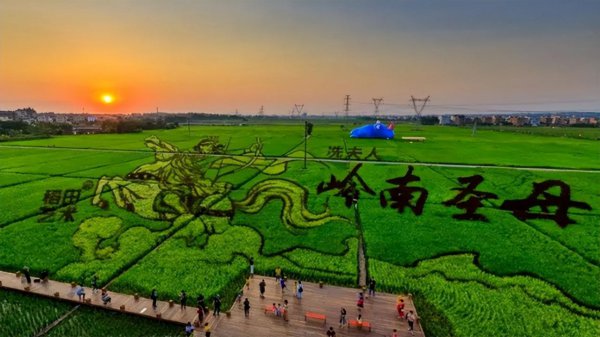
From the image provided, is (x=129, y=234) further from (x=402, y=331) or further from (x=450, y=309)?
(x=450, y=309)

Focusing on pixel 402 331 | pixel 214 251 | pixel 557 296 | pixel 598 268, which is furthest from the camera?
pixel 214 251

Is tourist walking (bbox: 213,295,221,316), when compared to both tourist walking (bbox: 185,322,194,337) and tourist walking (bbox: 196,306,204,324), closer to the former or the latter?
tourist walking (bbox: 196,306,204,324)

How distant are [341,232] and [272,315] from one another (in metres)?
14.7

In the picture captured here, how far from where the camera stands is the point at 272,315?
2330 cm

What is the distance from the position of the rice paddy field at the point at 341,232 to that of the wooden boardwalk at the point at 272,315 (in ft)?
4.77

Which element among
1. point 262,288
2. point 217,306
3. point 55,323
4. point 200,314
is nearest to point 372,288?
point 262,288

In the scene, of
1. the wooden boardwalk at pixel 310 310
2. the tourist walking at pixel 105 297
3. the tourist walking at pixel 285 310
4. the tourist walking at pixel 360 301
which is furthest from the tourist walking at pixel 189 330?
the tourist walking at pixel 360 301

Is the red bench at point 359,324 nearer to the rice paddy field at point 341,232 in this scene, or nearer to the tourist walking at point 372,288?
the tourist walking at point 372,288

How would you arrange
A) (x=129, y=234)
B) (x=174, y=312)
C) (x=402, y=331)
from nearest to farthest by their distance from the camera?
(x=402, y=331)
(x=174, y=312)
(x=129, y=234)

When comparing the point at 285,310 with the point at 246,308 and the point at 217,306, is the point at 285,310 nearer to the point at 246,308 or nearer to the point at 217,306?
the point at 246,308

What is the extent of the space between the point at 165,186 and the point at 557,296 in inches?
1750

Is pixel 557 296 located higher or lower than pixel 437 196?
lower

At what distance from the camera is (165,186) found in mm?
47750

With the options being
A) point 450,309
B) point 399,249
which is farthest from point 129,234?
point 450,309
